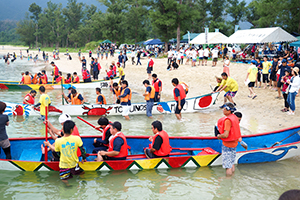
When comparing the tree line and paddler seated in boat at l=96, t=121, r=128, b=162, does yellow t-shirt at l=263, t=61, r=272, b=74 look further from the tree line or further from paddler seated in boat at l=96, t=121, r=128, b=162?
the tree line

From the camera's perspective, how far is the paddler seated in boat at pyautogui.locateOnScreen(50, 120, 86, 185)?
560cm

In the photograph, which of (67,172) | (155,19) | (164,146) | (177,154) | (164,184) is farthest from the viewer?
(155,19)

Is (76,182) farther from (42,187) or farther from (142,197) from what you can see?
(142,197)

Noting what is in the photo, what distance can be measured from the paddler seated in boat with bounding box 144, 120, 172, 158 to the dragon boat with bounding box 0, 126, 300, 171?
17 cm

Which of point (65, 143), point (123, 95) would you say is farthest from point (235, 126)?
point (123, 95)

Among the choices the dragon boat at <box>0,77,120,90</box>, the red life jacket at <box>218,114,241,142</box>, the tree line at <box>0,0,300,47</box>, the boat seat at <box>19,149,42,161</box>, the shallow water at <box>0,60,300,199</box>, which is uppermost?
the tree line at <box>0,0,300,47</box>

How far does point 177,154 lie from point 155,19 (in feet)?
99.5

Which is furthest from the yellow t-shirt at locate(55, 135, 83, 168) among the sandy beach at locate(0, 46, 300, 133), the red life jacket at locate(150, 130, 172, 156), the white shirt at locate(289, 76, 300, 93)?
the white shirt at locate(289, 76, 300, 93)

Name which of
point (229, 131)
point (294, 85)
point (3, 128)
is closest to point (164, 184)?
point (229, 131)

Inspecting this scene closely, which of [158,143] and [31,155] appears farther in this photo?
[31,155]

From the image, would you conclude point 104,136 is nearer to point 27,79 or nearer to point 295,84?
point 295,84

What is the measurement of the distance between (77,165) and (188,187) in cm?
267

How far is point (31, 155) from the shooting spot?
7.55m

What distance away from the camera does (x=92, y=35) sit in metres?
82.6
